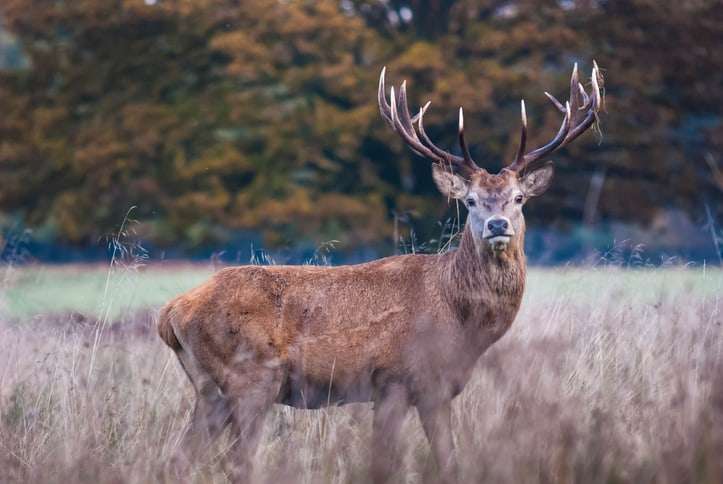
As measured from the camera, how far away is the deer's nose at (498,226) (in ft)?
18.0

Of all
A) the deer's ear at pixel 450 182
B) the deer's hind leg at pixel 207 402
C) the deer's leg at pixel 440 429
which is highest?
the deer's ear at pixel 450 182

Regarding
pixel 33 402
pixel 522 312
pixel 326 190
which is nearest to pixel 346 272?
pixel 33 402

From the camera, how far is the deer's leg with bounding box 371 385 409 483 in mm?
3174

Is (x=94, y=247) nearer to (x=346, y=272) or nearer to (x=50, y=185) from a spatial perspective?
(x=50, y=185)

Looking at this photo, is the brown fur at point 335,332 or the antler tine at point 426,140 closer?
the brown fur at point 335,332

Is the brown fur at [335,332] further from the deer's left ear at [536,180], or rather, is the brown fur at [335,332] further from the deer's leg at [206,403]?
the deer's left ear at [536,180]

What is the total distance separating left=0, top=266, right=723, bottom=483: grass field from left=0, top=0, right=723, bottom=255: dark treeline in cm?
767

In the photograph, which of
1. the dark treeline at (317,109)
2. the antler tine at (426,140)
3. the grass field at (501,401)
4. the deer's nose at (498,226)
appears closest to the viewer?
the grass field at (501,401)

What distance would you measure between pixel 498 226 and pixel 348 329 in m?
0.79

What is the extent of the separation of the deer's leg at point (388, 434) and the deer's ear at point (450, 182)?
111 centimetres

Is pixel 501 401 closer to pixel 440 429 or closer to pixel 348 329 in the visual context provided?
pixel 440 429

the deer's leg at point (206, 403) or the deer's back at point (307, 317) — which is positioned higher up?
the deer's back at point (307, 317)

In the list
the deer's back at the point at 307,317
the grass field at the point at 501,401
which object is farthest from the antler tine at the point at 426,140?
the grass field at the point at 501,401

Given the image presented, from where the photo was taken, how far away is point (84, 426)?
5012 mm
